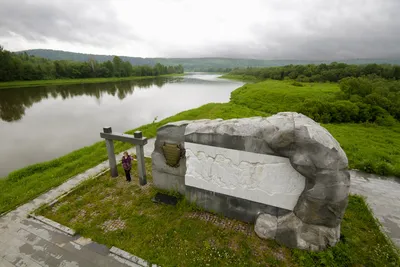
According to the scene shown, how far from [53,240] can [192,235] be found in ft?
14.0

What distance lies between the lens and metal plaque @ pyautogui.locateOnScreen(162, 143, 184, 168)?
24.3 ft

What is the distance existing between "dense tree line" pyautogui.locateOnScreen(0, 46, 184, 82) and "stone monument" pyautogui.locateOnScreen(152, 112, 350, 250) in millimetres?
62657

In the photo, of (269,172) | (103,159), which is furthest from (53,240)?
(269,172)

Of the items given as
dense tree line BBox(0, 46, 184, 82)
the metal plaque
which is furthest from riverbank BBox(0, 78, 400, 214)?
dense tree line BBox(0, 46, 184, 82)

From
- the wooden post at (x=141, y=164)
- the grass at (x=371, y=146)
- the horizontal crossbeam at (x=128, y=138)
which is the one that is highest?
the horizontal crossbeam at (x=128, y=138)

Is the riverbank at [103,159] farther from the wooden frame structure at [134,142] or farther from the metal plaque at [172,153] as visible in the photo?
the metal plaque at [172,153]

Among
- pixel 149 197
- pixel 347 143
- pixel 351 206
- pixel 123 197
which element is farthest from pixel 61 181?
pixel 347 143

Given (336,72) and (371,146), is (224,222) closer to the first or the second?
(371,146)

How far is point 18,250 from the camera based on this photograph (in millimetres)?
5945

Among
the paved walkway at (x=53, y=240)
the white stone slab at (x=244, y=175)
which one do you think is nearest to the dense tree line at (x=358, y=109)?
the paved walkway at (x=53, y=240)

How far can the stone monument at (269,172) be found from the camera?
5254mm

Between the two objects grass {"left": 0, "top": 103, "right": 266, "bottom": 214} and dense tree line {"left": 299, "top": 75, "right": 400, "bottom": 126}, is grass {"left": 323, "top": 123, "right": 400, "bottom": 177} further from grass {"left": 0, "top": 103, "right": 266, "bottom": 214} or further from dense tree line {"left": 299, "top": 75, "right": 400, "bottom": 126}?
grass {"left": 0, "top": 103, "right": 266, "bottom": 214}

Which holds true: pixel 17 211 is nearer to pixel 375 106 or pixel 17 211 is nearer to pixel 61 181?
pixel 61 181

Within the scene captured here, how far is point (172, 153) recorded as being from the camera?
748 cm
